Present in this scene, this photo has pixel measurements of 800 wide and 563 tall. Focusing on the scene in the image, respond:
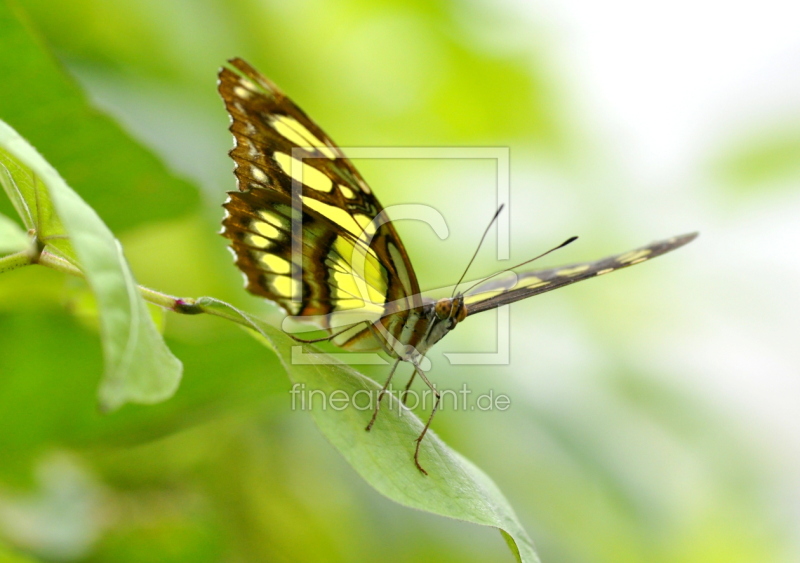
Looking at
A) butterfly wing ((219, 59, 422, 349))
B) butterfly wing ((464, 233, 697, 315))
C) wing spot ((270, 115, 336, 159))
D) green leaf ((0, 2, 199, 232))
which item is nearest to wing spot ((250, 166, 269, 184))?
butterfly wing ((219, 59, 422, 349))

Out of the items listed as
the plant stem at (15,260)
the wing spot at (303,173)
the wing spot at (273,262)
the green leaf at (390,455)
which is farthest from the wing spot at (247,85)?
the plant stem at (15,260)

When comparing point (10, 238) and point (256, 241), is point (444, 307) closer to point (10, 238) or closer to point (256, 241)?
point (256, 241)

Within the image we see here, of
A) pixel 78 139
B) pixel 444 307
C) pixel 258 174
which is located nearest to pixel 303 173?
pixel 258 174

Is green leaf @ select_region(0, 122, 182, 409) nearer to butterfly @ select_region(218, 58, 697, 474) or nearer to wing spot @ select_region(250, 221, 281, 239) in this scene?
butterfly @ select_region(218, 58, 697, 474)

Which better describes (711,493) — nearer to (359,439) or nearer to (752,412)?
(752,412)

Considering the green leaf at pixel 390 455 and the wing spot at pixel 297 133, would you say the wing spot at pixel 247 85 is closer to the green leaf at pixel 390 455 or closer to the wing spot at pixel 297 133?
the wing spot at pixel 297 133

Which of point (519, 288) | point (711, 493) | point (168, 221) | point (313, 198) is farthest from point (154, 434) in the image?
point (711, 493)
